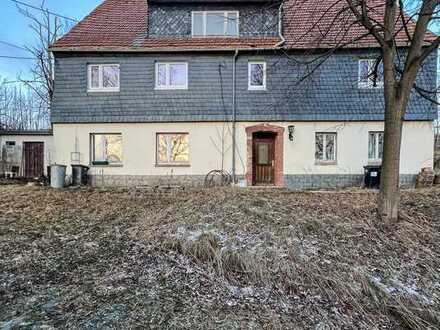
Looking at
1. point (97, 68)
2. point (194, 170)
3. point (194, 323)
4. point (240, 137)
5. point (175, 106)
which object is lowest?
point (194, 323)

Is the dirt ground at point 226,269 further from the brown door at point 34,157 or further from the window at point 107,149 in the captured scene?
the brown door at point 34,157

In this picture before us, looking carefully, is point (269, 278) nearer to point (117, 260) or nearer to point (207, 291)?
point (207, 291)

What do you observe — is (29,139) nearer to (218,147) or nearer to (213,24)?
(218,147)

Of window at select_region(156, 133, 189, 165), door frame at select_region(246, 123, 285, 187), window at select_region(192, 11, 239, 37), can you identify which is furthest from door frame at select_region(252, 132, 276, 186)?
window at select_region(192, 11, 239, 37)

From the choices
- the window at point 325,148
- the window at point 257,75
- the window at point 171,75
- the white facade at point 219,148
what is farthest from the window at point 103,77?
the window at point 325,148

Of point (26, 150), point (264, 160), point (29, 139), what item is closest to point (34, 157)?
point (26, 150)

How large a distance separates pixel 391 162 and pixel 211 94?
8938 mm

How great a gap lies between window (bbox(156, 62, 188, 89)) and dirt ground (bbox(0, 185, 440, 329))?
7729 mm

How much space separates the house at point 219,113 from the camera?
547 inches

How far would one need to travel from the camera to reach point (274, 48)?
1352 centimetres

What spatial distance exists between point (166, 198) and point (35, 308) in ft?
21.1

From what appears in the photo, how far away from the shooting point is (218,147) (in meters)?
14.1

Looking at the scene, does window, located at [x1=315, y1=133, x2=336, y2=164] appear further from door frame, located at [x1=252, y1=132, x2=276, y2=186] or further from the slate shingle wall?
the slate shingle wall

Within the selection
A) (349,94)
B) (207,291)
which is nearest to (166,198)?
(207,291)
